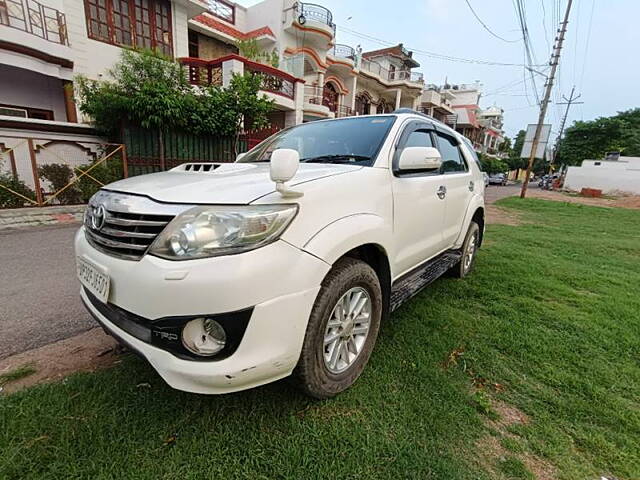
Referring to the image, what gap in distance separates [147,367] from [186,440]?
0.67 meters

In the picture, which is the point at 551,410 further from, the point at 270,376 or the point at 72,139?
the point at 72,139

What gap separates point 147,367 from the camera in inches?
78.3

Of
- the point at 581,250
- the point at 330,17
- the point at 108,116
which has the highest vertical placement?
the point at 330,17

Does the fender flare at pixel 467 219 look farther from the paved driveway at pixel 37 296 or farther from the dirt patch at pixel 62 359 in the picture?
the paved driveway at pixel 37 296

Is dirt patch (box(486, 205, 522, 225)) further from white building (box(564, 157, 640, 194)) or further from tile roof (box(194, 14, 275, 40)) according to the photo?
white building (box(564, 157, 640, 194))

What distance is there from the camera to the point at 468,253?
391 cm

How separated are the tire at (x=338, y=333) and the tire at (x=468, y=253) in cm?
197

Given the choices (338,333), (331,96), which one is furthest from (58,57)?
(331,96)

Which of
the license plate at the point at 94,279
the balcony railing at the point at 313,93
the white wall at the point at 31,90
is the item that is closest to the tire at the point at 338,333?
the license plate at the point at 94,279

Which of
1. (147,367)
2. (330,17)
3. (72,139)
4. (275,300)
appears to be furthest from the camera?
(330,17)

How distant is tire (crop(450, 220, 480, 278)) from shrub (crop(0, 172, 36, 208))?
8.61 meters

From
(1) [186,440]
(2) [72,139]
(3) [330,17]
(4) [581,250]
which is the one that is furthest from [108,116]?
(3) [330,17]

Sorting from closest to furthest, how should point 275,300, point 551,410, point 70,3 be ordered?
point 275,300 < point 551,410 < point 70,3

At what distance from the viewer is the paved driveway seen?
8.05 feet
